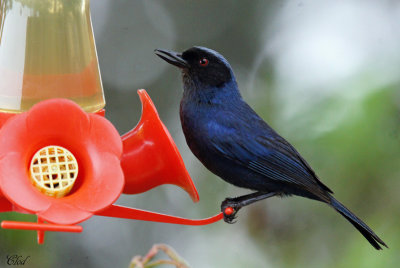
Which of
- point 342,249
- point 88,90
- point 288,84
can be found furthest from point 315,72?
point 88,90

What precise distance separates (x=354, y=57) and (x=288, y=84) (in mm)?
524

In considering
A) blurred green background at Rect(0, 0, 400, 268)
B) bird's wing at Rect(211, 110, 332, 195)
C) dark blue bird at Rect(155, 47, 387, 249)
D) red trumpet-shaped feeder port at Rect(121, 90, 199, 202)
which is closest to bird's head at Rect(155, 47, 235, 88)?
dark blue bird at Rect(155, 47, 387, 249)

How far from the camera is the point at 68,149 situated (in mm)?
2727

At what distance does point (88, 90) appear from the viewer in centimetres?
314

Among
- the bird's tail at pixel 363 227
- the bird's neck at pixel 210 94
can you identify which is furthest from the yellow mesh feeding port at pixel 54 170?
the bird's tail at pixel 363 227

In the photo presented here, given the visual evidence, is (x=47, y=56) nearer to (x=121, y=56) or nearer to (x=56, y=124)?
(x=56, y=124)

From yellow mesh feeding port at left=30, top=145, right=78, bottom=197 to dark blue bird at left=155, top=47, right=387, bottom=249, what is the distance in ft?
3.59

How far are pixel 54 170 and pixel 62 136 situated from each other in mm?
146

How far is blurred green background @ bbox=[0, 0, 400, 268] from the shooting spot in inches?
171

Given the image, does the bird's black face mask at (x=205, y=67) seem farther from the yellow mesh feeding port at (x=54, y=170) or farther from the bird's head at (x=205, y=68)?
the yellow mesh feeding port at (x=54, y=170)

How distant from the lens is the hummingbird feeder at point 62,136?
2459mm

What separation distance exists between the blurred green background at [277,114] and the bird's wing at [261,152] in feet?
1.77

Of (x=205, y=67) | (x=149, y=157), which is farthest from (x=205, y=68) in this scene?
(x=149, y=157)

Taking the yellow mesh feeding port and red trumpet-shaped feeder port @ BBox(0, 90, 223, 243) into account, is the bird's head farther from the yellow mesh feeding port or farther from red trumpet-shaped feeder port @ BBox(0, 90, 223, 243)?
the yellow mesh feeding port
